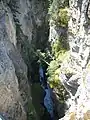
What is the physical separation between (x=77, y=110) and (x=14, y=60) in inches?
269

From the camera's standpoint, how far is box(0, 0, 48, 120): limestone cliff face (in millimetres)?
15797

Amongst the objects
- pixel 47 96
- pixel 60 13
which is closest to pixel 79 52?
pixel 60 13

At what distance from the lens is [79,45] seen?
1606 centimetres

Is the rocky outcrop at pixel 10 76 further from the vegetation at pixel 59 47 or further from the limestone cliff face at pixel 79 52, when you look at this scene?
the limestone cliff face at pixel 79 52

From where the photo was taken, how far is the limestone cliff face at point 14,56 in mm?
15797

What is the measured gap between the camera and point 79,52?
631 inches

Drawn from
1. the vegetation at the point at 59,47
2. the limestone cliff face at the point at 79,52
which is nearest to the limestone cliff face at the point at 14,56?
the vegetation at the point at 59,47

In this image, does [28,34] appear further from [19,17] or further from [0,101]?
[0,101]

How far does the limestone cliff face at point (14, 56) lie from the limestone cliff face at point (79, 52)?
2473mm

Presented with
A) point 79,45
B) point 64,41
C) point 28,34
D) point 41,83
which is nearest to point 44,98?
point 41,83

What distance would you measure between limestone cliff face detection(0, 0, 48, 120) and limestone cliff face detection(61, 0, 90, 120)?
2473 mm

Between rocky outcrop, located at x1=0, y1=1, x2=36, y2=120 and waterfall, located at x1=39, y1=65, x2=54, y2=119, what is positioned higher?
rocky outcrop, located at x1=0, y1=1, x2=36, y2=120

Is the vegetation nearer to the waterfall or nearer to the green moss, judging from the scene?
the green moss

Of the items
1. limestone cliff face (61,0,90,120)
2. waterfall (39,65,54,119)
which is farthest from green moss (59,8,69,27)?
waterfall (39,65,54,119)
